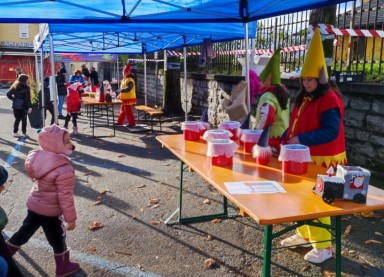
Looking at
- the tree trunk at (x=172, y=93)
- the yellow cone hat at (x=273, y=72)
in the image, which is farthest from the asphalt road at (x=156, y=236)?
the tree trunk at (x=172, y=93)

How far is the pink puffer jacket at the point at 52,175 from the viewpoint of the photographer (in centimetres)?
303

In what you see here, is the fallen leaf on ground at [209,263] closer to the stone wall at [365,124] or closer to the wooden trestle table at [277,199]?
the wooden trestle table at [277,199]

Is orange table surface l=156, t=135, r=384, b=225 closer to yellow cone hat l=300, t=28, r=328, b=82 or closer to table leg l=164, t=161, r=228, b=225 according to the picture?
yellow cone hat l=300, t=28, r=328, b=82

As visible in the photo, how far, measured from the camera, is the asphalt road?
354cm

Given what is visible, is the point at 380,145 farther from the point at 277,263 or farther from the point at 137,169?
the point at 137,169

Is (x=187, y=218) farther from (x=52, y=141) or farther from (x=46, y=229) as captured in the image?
(x=52, y=141)

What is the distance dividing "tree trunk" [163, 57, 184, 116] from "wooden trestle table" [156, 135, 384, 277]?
31.1 feet

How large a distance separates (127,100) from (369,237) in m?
7.91

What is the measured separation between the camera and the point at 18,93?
969cm

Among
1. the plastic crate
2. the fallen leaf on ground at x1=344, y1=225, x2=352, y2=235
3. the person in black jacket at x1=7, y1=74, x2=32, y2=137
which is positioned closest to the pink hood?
the fallen leaf on ground at x1=344, y1=225, x2=352, y2=235

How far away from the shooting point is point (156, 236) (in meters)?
4.24

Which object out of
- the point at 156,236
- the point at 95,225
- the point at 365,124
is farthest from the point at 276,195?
the point at 365,124

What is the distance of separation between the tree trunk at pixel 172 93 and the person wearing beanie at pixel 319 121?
968 cm

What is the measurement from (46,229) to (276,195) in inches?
78.7
